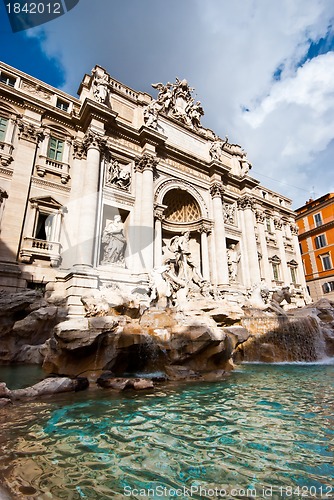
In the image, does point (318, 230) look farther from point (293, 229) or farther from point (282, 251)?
point (282, 251)

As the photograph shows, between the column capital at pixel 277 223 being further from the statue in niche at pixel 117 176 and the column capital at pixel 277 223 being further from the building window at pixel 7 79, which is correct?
the building window at pixel 7 79

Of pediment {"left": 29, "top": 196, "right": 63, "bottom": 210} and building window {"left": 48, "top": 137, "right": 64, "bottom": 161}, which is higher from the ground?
building window {"left": 48, "top": 137, "right": 64, "bottom": 161}

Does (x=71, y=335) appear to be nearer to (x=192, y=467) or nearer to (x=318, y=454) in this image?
(x=192, y=467)

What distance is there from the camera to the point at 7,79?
1391cm

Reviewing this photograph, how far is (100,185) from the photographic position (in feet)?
44.8

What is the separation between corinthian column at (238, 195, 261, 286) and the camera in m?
18.7

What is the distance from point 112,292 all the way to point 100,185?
672 centimetres

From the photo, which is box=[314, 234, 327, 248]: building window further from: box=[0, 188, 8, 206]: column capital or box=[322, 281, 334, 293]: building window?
box=[0, 188, 8, 206]: column capital

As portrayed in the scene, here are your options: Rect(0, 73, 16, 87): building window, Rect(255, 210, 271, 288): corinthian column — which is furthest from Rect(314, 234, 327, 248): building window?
Rect(0, 73, 16, 87): building window

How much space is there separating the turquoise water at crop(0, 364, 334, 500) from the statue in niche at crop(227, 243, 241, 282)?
14.3 metres

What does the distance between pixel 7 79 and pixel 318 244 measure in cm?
3114

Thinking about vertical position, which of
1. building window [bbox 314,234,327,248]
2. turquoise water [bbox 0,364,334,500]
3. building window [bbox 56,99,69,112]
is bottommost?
turquoise water [bbox 0,364,334,500]

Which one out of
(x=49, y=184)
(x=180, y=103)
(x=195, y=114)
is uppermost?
(x=180, y=103)

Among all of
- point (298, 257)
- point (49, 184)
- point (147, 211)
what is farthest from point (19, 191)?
point (298, 257)
